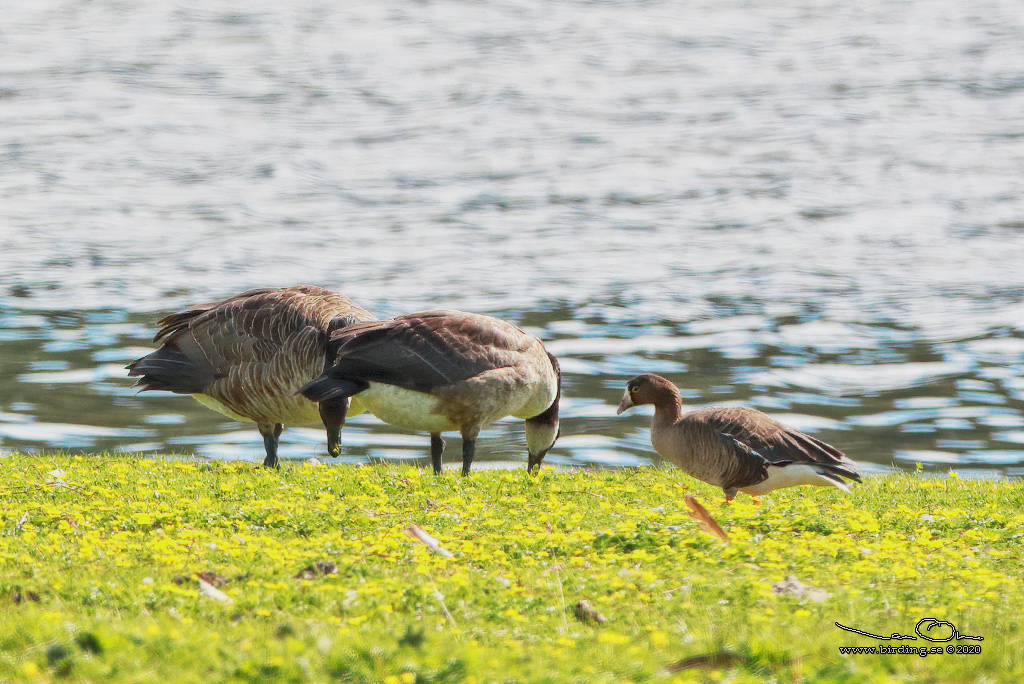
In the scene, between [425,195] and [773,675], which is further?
[425,195]

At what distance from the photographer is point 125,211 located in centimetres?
5700

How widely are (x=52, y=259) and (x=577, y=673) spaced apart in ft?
132

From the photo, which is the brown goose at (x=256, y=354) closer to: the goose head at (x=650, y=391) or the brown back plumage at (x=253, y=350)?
the brown back plumage at (x=253, y=350)

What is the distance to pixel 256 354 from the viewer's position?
47.8 feet

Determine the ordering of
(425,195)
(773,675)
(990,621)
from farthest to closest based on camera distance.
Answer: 1. (425,195)
2. (990,621)
3. (773,675)

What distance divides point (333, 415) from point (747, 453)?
4673 millimetres

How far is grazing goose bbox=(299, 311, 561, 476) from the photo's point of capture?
45.1 feet

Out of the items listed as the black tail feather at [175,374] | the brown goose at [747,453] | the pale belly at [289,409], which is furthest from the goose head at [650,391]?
the black tail feather at [175,374]

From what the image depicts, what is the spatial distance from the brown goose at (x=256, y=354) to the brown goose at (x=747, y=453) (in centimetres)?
408

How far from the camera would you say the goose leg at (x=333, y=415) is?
565 inches

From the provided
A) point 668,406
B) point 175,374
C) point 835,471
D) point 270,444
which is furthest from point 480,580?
point 175,374

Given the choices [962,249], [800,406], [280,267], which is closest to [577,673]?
[800,406]

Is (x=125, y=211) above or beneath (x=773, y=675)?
beneath

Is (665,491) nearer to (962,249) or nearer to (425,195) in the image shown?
(962,249)
